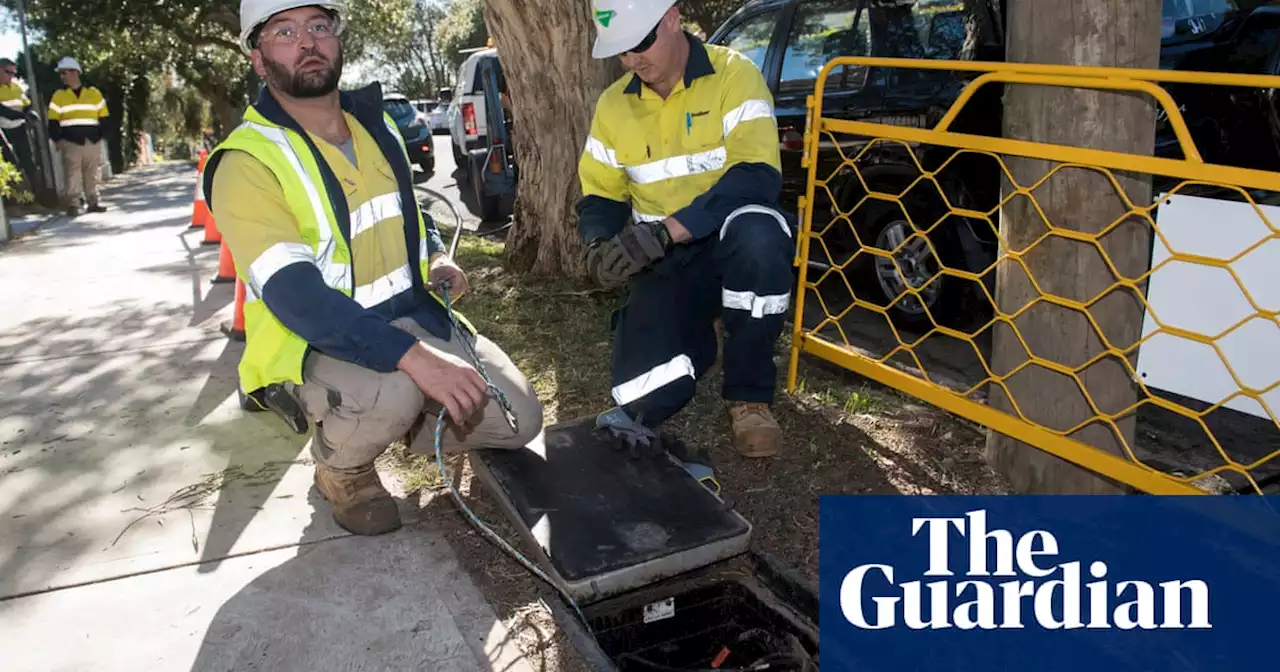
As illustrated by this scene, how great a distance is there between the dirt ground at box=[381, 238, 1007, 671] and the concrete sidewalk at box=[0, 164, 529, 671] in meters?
0.11

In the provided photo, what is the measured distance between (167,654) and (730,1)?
22.6 meters

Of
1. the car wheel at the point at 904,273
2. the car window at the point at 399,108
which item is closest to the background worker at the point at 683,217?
the car wheel at the point at 904,273

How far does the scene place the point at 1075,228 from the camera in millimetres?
2832

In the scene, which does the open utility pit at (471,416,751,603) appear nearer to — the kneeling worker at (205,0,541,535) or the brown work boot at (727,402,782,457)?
the kneeling worker at (205,0,541,535)

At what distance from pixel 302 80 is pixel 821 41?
353 centimetres

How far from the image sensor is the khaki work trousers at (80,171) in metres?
11.2

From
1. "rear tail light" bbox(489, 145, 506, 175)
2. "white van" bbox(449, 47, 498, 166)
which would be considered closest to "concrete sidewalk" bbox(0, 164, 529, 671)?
"rear tail light" bbox(489, 145, 506, 175)

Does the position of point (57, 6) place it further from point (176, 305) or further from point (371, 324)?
point (371, 324)

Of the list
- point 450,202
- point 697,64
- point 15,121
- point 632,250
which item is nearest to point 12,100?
point 15,121

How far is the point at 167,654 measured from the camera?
2.37 metres

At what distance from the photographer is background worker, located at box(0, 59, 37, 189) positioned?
10.8 meters

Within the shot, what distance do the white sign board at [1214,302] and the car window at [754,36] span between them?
137 inches

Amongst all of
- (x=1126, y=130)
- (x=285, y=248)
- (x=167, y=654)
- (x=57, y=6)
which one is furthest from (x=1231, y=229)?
(x=57, y=6)

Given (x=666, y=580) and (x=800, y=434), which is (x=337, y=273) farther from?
(x=800, y=434)
